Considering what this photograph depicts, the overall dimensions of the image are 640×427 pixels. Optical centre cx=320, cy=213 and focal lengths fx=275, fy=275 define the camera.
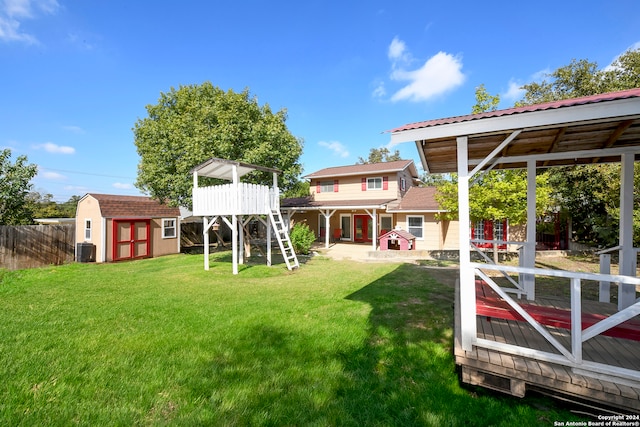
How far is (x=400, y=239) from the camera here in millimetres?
Result: 15922

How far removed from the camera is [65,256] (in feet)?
47.6

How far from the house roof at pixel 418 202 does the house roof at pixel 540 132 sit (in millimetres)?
10207

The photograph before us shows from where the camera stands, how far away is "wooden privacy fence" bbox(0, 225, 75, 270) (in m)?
12.4

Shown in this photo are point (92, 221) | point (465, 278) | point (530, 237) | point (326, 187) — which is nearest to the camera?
point (465, 278)

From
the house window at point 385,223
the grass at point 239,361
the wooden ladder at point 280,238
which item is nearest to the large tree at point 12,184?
the grass at point 239,361

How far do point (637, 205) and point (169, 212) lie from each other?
2342 centimetres

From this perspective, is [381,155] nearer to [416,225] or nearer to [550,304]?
[416,225]

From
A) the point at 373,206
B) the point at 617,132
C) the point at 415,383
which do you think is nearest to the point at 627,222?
the point at 617,132

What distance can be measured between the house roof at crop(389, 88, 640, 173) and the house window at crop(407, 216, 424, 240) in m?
10.8

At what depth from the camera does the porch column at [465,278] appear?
128 inches

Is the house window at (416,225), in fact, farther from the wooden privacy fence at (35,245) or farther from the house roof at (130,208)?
the wooden privacy fence at (35,245)

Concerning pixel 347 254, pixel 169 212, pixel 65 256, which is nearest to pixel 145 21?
pixel 169 212

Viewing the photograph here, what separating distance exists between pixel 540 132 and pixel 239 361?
5422 mm

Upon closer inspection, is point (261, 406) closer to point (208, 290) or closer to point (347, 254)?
point (208, 290)
